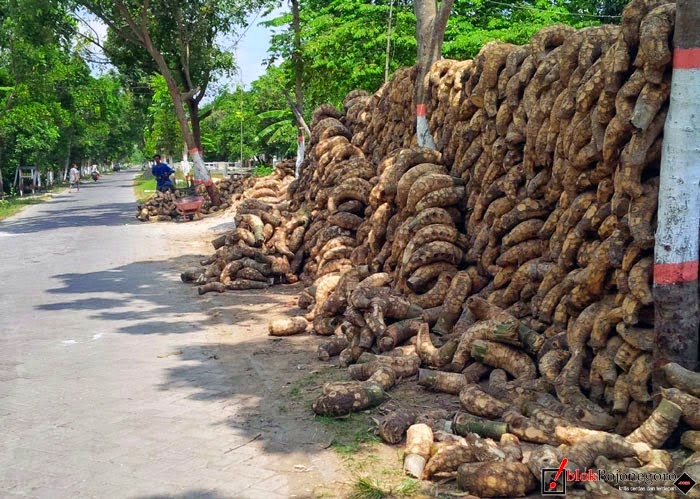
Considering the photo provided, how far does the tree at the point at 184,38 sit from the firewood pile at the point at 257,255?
37.1 ft

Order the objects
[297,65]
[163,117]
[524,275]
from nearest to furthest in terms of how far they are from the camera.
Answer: [524,275], [297,65], [163,117]

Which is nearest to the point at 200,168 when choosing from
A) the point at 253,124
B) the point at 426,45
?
the point at 426,45

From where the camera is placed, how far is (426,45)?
10695 mm

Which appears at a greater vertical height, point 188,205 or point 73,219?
point 188,205

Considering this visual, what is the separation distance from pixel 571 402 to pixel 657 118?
223 centimetres

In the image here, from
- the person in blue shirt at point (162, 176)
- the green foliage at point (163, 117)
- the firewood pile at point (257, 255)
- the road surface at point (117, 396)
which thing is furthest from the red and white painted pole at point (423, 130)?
the green foliage at point (163, 117)

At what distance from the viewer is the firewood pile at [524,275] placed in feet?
15.3

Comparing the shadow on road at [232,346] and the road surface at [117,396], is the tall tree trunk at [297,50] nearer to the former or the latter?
the shadow on road at [232,346]

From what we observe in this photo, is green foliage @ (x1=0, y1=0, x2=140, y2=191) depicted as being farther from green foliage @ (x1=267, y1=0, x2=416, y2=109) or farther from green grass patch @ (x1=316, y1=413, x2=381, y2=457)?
green grass patch @ (x1=316, y1=413, x2=381, y2=457)

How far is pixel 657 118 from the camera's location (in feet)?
16.0

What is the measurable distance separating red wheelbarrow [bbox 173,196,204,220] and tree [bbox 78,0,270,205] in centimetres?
161

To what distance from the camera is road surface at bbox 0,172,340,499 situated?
15.6 feet

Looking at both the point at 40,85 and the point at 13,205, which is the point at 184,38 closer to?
the point at 40,85

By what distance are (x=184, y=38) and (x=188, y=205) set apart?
7759 mm
